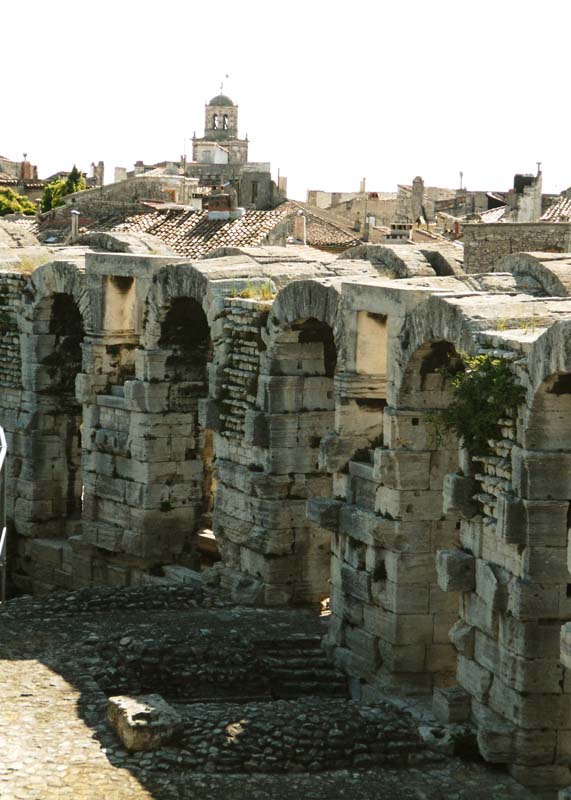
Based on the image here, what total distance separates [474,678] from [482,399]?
2.33 metres

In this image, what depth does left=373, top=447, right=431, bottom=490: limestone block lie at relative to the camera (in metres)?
16.2

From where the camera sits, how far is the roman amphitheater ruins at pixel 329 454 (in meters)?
14.0

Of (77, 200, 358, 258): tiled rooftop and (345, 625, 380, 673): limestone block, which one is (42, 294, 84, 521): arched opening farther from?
(77, 200, 358, 258): tiled rooftop

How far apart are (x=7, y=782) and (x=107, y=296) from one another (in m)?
9.22

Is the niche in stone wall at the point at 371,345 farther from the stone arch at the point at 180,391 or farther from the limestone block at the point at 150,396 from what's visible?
the limestone block at the point at 150,396

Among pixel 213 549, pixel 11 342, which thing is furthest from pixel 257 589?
pixel 11 342

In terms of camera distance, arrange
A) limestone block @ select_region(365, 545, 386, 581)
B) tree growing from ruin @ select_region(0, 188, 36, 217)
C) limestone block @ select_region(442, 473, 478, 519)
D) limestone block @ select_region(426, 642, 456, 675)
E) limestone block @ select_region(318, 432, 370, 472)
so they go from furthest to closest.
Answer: tree growing from ruin @ select_region(0, 188, 36, 217) → limestone block @ select_region(318, 432, 370, 472) → limestone block @ select_region(365, 545, 386, 581) → limestone block @ select_region(426, 642, 456, 675) → limestone block @ select_region(442, 473, 478, 519)

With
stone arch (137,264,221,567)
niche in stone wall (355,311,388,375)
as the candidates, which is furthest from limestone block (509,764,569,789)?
stone arch (137,264,221,567)

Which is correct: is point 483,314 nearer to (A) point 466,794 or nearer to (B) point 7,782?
(A) point 466,794

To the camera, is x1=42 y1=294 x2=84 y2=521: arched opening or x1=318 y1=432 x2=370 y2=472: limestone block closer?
x1=318 y1=432 x2=370 y2=472: limestone block

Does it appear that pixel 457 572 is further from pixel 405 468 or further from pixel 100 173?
pixel 100 173

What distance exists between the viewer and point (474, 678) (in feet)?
48.1

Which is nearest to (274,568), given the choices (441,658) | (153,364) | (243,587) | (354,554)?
(243,587)

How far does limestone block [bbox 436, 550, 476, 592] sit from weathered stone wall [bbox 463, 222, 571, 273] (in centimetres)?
1866
